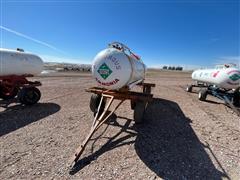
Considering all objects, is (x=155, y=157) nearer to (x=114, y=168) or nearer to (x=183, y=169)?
(x=183, y=169)

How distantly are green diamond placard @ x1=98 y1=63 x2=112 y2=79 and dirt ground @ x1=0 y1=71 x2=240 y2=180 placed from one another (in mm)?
1658

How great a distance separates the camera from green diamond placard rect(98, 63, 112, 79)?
4.35m

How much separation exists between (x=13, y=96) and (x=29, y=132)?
4.69m

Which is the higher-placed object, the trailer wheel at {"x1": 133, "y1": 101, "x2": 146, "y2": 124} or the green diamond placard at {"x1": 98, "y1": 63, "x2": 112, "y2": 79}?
the green diamond placard at {"x1": 98, "y1": 63, "x2": 112, "y2": 79}

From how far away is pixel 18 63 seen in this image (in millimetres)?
6945

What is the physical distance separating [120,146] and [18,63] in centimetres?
606

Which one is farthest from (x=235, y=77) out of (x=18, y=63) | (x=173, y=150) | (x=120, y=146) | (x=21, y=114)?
(x=18, y=63)

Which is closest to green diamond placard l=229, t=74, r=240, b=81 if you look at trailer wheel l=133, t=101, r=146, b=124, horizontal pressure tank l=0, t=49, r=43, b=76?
trailer wheel l=133, t=101, r=146, b=124

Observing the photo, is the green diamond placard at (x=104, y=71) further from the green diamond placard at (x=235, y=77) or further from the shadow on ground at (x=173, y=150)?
the green diamond placard at (x=235, y=77)

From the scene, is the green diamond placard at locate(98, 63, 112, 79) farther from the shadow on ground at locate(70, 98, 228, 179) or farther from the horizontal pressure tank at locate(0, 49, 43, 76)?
the horizontal pressure tank at locate(0, 49, 43, 76)

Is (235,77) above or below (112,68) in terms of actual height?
below

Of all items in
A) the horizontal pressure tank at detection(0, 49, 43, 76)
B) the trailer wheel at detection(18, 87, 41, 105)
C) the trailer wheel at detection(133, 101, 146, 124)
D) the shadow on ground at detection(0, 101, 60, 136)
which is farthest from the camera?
the trailer wheel at detection(18, 87, 41, 105)

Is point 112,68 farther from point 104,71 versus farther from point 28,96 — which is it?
point 28,96

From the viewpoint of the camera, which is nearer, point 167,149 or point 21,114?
point 167,149
